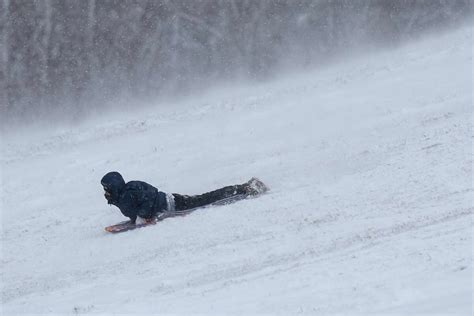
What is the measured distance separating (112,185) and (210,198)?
1.47m

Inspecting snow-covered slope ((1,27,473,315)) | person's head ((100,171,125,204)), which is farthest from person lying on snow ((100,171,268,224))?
snow-covered slope ((1,27,473,315))

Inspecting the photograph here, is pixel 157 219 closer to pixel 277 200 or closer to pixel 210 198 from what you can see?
pixel 210 198

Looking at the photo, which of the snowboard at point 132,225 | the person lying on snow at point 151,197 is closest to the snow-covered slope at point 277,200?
the snowboard at point 132,225

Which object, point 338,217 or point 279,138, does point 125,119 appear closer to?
point 279,138

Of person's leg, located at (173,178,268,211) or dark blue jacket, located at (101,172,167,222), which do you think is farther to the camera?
person's leg, located at (173,178,268,211)

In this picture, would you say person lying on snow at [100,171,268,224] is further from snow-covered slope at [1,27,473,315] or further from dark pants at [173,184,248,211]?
snow-covered slope at [1,27,473,315]

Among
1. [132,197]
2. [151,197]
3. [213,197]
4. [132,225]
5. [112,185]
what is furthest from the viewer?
[213,197]

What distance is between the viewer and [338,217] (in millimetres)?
9484

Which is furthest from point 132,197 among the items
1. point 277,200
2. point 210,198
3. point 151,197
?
point 277,200

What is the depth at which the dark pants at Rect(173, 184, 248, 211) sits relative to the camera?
1038 cm

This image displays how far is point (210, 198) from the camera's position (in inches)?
409

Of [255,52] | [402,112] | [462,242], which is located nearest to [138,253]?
[462,242]

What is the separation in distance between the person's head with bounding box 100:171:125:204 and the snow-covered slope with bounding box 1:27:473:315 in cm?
64

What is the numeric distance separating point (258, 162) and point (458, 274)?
446 centimetres
